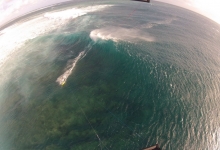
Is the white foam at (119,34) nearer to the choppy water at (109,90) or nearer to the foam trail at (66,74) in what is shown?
the choppy water at (109,90)

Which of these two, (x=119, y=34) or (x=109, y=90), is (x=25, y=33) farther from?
(x=109, y=90)

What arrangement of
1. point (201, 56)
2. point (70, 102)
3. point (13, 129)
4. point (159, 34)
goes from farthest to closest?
point (159, 34)
point (201, 56)
point (70, 102)
point (13, 129)

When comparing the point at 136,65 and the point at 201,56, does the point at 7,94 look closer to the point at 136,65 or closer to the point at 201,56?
the point at 136,65

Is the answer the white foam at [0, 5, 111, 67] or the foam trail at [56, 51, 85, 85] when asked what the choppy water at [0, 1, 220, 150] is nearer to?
the foam trail at [56, 51, 85, 85]

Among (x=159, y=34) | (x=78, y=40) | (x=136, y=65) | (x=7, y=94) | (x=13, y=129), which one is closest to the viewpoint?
(x=13, y=129)

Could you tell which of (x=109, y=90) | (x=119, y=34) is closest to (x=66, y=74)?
(x=109, y=90)

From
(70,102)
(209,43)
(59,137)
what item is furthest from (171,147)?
(209,43)

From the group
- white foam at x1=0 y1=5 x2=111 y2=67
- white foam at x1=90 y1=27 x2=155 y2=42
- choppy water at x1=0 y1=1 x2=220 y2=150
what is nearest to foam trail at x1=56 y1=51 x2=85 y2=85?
choppy water at x1=0 y1=1 x2=220 y2=150
